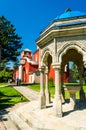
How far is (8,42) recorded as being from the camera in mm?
38250

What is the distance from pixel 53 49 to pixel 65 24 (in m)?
1.41

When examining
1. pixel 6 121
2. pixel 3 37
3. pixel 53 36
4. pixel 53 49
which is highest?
pixel 3 37

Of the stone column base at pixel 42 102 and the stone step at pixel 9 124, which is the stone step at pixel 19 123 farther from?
the stone column base at pixel 42 102

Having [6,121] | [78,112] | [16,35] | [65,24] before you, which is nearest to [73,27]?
[65,24]

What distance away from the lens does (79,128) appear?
7.43 m

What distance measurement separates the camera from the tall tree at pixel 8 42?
3766 centimetres

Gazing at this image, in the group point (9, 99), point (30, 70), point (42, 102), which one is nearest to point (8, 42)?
point (30, 70)

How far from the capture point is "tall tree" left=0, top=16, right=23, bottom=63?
37656 millimetres

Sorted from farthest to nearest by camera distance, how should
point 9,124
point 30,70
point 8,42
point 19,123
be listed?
point 30,70 < point 8,42 < point 9,124 < point 19,123

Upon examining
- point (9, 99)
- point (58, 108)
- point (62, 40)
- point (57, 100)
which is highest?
point (62, 40)

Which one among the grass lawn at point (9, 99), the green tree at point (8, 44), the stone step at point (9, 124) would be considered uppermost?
the green tree at point (8, 44)

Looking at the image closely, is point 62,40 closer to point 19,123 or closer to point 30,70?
point 19,123

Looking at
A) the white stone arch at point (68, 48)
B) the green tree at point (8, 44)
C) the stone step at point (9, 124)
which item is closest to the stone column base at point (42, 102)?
the stone step at point (9, 124)

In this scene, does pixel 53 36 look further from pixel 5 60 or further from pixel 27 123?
pixel 5 60
